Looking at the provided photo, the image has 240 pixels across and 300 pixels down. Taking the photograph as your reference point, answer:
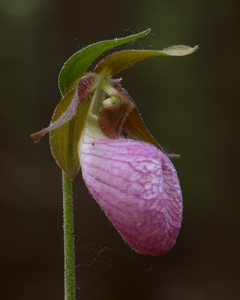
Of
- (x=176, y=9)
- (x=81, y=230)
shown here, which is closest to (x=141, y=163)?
(x=81, y=230)

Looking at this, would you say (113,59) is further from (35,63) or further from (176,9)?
(176,9)

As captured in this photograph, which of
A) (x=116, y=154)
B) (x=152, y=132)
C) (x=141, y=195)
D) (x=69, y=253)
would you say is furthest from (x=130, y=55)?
(x=152, y=132)

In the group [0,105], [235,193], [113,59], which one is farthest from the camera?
[235,193]

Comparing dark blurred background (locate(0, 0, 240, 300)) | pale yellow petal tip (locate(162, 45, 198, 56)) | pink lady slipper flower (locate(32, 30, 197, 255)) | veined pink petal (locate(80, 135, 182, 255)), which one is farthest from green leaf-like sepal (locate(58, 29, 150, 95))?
dark blurred background (locate(0, 0, 240, 300))

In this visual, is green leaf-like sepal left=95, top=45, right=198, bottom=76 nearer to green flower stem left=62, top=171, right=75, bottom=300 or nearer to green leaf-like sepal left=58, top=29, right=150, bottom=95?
green leaf-like sepal left=58, top=29, right=150, bottom=95

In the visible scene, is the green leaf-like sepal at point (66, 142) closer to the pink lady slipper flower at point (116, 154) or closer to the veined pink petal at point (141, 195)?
the pink lady slipper flower at point (116, 154)

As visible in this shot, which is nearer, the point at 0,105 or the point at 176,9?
the point at 0,105

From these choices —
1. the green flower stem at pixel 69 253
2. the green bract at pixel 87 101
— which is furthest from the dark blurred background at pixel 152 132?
the green flower stem at pixel 69 253
